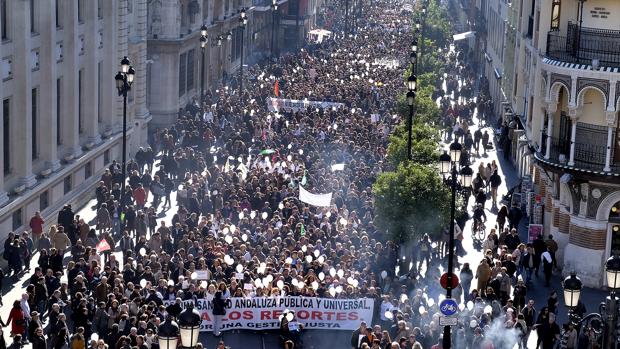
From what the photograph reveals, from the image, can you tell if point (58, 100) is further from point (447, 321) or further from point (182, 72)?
point (182, 72)

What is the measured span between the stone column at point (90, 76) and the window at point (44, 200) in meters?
6.90

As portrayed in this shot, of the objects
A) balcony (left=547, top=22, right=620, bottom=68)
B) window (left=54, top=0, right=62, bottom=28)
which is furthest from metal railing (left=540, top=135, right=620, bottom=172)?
window (left=54, top=0, right=62, bottom=28)

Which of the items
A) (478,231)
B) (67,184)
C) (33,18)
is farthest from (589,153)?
(33,18)

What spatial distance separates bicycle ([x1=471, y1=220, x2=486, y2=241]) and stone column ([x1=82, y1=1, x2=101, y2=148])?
48.5 feet

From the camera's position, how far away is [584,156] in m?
40.8

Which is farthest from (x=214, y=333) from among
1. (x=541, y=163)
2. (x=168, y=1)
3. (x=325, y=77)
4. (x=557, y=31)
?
(x=325, y=77)

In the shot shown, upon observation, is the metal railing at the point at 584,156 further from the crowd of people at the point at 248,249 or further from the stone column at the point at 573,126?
the crowd of people at the point at 248,249

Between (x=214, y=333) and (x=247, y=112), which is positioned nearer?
(x=214, y=333)

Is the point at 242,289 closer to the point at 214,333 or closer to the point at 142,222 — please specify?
the point at 214,333

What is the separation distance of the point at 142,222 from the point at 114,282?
8.85 metres

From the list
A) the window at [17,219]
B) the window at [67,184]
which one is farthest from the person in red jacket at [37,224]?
the window at [67,184]

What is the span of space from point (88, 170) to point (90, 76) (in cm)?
367

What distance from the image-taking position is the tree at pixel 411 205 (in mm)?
39594

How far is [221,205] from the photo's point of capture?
43969mm
